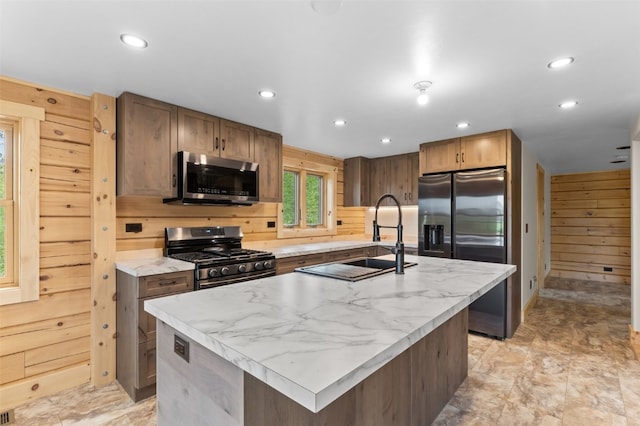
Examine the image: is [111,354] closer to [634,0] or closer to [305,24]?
[305,24]

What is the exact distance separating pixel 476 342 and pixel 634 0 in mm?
3036

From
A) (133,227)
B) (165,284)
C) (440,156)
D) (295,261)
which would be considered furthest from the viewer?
(440,156)

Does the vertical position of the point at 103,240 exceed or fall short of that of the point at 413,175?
it falls short

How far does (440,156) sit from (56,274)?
155 inches

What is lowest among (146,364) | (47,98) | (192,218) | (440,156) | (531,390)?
(531,390)

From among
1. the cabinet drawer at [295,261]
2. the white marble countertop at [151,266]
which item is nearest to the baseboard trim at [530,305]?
the cabinet drawer at [295,261]

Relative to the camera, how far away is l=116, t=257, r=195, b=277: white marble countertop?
2312 millimetres

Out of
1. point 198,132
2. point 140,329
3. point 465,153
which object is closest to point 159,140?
point 198,132

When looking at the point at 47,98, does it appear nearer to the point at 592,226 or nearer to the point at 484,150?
the point at 484,150

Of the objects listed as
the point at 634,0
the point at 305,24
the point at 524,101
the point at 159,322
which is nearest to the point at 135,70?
the point at 305,24

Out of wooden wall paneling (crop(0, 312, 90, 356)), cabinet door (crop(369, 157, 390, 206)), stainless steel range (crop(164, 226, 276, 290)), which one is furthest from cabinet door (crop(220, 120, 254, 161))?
cabinet door (crop(369, 157, 390, 206))

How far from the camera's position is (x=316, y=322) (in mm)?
1127

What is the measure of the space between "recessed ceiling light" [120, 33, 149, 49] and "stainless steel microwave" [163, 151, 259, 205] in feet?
3.57

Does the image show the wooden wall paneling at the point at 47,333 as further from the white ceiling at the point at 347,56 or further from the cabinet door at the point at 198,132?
the white ceiling at the point at 347,56
